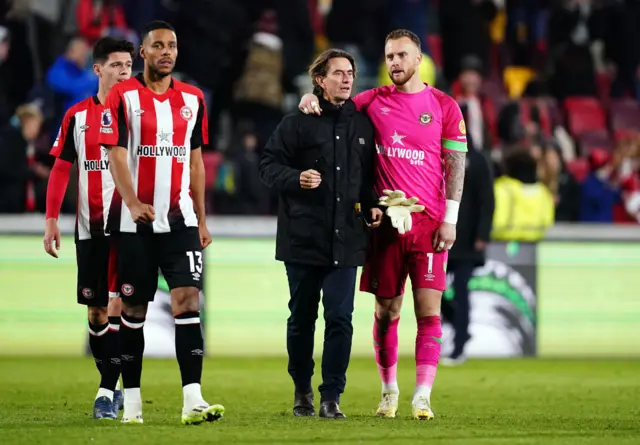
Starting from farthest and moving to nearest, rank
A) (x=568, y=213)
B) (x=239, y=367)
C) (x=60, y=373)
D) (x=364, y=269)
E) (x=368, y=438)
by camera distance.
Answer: (x=568, y=213)
(x=239, y=367)
(x=60, y=373)
(x=364, y=269)
(x=368, y=438)

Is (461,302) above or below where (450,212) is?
below

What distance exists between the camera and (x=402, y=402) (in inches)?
388

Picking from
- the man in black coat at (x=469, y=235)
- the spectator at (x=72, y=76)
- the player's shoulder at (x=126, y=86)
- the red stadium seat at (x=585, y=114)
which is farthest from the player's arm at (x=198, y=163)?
the red stadium seat at (x=585, y=114)

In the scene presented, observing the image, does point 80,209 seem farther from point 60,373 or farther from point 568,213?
point 568,213

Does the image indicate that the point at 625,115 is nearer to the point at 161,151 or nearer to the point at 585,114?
the point at 585,114

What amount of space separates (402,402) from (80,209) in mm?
2589

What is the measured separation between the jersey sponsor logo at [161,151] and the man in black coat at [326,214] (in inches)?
27.0

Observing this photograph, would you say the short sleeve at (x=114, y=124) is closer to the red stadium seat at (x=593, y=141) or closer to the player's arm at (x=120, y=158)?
the player's arm at (x=120, y=158)

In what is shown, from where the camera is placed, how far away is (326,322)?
8.52m

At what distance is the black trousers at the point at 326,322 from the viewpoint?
27.7 feet

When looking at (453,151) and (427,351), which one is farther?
(453,151)

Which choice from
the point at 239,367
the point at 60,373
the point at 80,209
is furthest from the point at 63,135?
the point at 239,367

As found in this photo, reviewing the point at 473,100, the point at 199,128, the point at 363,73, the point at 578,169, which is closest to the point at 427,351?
the point at 199,128

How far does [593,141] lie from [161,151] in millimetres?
12172
